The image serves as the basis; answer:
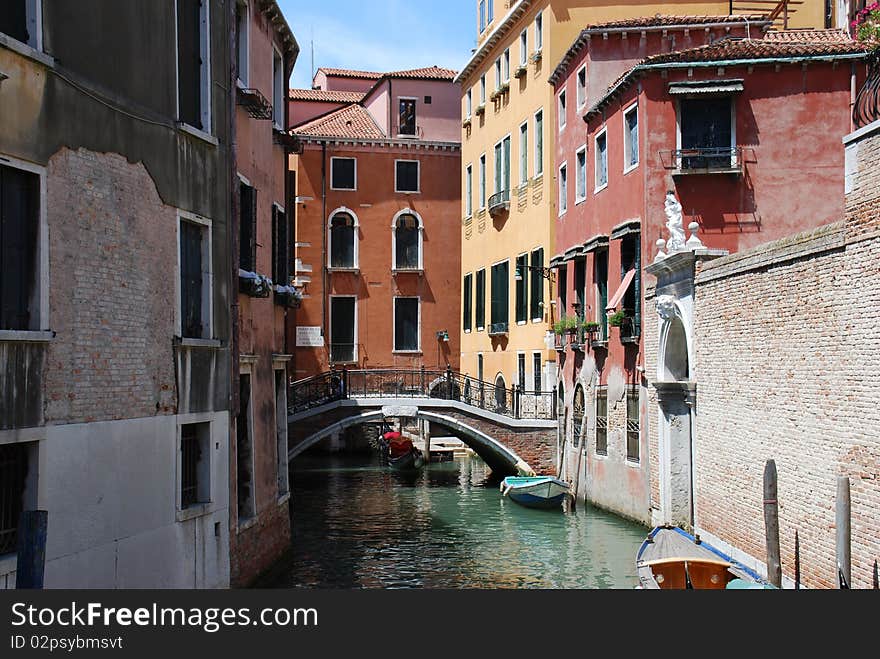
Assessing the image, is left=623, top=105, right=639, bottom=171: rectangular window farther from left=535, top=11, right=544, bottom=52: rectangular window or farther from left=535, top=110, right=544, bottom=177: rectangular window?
left=535, top=11, right=544, bottom=52: rectangular window

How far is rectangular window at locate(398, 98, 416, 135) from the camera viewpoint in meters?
33.8

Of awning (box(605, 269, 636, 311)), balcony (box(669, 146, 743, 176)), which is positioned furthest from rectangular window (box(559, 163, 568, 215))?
balcony (box(669, 146, 743, 176))

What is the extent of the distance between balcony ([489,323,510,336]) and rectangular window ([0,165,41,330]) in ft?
64.2

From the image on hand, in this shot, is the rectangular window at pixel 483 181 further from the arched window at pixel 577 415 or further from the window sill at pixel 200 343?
the window sill at pixel 200 343

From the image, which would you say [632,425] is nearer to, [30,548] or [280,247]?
[280,247]

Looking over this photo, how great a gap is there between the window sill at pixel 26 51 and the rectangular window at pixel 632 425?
39.8 feet

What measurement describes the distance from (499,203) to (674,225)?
39.5 feet

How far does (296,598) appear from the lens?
692cm

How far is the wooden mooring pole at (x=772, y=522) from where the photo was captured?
11344 mm

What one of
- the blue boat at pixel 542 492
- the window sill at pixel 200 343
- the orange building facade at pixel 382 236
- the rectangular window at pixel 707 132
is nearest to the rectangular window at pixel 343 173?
the orange building facade at pixel 382 236

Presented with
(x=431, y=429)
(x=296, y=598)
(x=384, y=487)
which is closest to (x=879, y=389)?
(x=296, y=598)

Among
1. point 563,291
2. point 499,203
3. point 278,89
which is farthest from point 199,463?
point 499,203

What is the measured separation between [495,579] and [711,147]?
7334 mm

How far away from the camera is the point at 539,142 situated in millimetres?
25422
